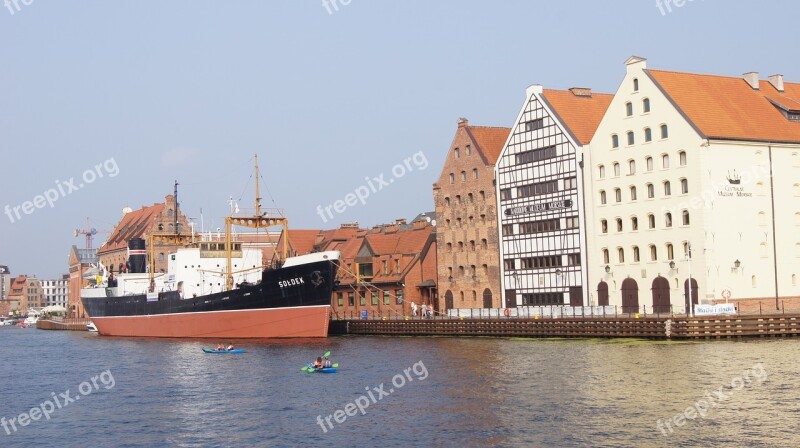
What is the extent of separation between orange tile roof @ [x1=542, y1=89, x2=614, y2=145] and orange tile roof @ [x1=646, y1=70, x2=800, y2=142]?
9.10 meters

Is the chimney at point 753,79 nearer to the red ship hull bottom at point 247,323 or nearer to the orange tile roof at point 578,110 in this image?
the orange tile roof at point 578,110

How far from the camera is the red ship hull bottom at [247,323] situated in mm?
84000

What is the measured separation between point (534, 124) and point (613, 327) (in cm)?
2496

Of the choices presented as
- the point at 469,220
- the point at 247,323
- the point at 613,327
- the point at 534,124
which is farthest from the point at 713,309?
the point at 247,323

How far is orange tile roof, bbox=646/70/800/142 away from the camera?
75750 mm

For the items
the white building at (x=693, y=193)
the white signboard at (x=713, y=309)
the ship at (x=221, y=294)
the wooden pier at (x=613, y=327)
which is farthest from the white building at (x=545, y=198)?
the white signboard at (x=713, y=309)

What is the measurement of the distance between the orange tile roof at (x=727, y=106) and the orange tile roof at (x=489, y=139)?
1969 centimetres

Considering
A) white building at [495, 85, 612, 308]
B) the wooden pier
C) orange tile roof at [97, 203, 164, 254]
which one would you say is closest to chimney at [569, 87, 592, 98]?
white building at [495, 85, 612, 308]

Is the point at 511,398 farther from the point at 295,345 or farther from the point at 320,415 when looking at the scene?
the point at 295,345

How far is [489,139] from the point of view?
9688 cm

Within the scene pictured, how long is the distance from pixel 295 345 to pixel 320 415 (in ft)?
118

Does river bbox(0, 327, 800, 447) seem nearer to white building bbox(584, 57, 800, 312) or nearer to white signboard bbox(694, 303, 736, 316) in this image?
white signboard bbox(694, 303, 736, 316)

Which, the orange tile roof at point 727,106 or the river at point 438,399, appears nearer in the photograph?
the river at point 438,399

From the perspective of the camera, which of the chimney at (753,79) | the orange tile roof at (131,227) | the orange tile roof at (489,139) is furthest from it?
the orange tile roof at (131,227)
